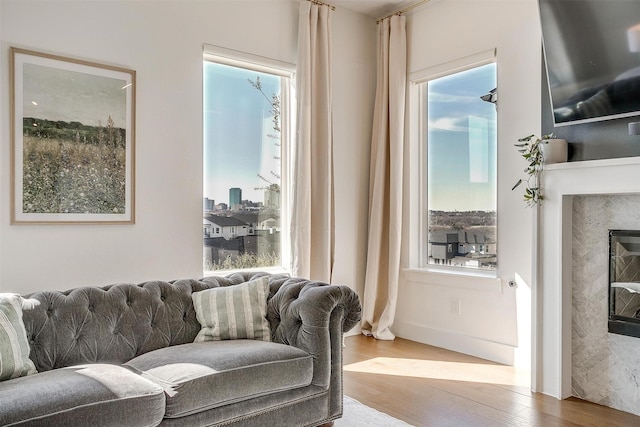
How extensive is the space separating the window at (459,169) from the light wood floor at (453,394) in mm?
921

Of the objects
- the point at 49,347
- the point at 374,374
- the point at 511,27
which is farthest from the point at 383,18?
the point at 49,347

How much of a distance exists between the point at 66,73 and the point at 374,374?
9.33 ft

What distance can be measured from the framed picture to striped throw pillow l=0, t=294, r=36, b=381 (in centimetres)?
95

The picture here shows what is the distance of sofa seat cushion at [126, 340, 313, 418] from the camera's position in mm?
1989

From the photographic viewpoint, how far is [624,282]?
113 inches

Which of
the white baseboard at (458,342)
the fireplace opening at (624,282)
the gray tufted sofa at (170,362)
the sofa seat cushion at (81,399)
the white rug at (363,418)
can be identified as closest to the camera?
the sofa seat cushion at (81,399)

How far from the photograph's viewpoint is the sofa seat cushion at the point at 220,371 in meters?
1.99

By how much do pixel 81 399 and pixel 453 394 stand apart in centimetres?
220

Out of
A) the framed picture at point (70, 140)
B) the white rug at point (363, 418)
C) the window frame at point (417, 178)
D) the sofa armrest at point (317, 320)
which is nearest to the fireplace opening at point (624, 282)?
the white rug at point (363, 418)

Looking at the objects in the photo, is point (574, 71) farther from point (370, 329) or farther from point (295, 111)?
point (370, 329)

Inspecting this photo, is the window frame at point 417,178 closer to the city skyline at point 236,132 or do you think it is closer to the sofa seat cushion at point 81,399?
the city skyline at point 236,132

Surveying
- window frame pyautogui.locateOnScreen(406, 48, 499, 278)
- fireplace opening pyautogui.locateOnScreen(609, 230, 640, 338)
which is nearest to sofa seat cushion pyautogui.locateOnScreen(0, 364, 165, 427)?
fireplace opening pyautogui.locateOnScreen(609, 230, 640, 338)

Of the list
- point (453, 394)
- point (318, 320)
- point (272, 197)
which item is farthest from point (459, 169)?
point (318, 320)

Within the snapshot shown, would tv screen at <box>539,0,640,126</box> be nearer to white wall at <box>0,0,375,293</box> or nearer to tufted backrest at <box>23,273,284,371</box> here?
white wall at <box>0,0,375,293</box>
